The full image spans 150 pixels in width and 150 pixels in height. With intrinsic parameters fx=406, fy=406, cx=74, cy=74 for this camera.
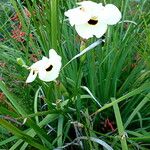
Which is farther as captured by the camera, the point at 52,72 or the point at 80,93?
the point at 80,93

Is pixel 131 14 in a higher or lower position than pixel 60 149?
higher

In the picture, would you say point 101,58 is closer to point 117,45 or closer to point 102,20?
point 117,45

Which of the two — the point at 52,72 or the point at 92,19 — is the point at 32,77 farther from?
the point at 92,19

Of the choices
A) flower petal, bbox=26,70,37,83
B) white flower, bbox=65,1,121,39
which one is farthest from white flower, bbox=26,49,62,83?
white flower, bbox=65,1,121,39

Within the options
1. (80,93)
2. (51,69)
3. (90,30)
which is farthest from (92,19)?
(80,93)

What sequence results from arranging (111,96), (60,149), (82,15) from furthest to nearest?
(111,96)
(60,149)
(82,15)

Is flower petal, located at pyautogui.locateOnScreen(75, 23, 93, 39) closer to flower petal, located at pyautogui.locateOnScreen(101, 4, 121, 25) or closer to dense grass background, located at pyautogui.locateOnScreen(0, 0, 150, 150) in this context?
flower petal, located at pyautogui.locateOnScreen(101, 4, 121, 25)

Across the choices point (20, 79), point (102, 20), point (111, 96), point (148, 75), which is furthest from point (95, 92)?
point (102, 20)

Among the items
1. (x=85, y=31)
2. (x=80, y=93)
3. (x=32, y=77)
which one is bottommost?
(x=80, y=93)
